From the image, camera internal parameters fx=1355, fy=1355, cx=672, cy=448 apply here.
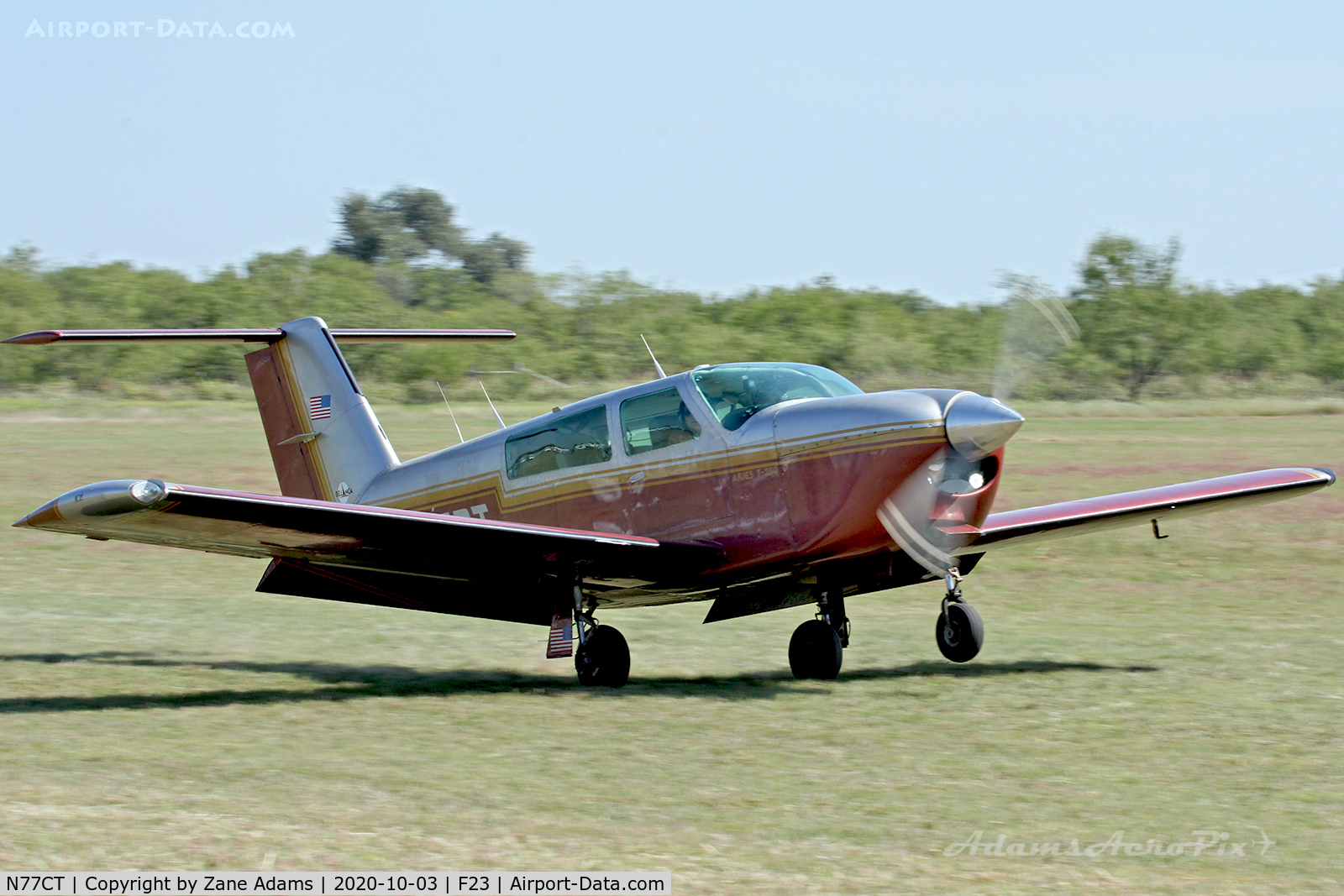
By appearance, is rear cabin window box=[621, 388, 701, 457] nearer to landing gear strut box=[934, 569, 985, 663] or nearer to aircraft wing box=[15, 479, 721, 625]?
aircraft wing box=[15, 479, 721, 625]

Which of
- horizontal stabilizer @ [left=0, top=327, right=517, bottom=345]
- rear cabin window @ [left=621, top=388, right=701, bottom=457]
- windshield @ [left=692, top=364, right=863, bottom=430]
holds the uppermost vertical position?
horizontal stabilizer @ [left=0, top=327, right=517, bottom=345]

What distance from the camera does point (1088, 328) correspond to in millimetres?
35281

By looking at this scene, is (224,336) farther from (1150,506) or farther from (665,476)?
(1150,506)

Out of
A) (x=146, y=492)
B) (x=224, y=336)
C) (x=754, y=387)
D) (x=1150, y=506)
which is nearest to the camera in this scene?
(x=146, y=492)

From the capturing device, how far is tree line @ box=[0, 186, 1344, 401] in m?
42.2

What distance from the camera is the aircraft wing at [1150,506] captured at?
10.1 metres

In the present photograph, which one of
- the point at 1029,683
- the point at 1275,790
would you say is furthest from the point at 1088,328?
the point at 1275,790

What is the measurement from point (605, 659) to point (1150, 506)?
4.35 metres

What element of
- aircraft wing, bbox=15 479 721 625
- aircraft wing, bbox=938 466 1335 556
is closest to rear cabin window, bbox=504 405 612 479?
aircraft wing, bbox=15 479 721 625

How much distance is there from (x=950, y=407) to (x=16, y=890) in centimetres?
578

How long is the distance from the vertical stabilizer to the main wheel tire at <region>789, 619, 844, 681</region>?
427 cm

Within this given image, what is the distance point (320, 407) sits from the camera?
12.5 meters

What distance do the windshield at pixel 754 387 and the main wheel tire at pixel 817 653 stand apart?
66.8 inches

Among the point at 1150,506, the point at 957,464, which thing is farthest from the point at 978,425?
the point at 1150,506
